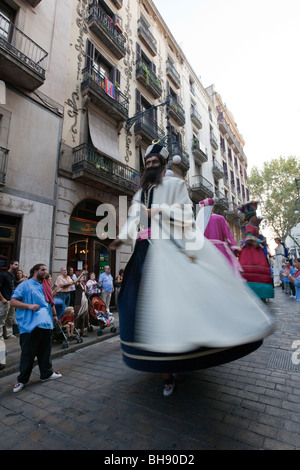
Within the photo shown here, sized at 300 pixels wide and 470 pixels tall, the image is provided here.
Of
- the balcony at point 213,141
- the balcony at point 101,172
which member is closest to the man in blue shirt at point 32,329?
the balcony at point 101,172

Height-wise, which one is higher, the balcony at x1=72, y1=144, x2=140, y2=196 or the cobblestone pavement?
the balcony at x1=72, y1=144, x2=140, y2=196

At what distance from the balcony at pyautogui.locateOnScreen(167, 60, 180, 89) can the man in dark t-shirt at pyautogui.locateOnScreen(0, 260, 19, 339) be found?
726 inches

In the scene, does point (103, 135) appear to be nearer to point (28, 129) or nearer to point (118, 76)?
point (28, 129)

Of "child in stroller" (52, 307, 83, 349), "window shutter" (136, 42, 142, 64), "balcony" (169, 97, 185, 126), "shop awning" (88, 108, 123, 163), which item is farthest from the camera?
"balcony" (169, 97, 185, 126)

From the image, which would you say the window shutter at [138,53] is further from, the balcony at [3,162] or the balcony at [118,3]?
the balcony at [3,162]

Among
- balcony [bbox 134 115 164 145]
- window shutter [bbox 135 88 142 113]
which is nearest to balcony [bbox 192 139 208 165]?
balcony [bbox 134 115 164 145]

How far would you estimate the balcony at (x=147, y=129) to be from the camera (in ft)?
42.5

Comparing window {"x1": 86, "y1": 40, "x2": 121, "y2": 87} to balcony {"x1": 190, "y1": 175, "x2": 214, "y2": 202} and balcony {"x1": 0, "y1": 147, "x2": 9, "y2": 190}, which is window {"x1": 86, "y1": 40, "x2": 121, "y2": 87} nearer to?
balcony {"x1": 0, "y1": 147, "x2": 9, "y2": 190}

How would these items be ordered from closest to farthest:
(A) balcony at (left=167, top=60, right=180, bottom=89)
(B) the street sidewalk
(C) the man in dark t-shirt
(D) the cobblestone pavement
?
(D) the cobblestone pavement, (B) the street sidewalk, (C) the man in dark t-shirt, (A) balcony at (left=167, top=60, right=180, bottom=89)

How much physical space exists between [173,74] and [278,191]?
19.6 m

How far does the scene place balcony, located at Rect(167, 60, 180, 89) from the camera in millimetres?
17789

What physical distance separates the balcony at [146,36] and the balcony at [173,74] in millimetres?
2037

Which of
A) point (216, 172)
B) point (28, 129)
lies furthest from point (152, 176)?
point (216, 172)

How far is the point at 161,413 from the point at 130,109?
554 inches
